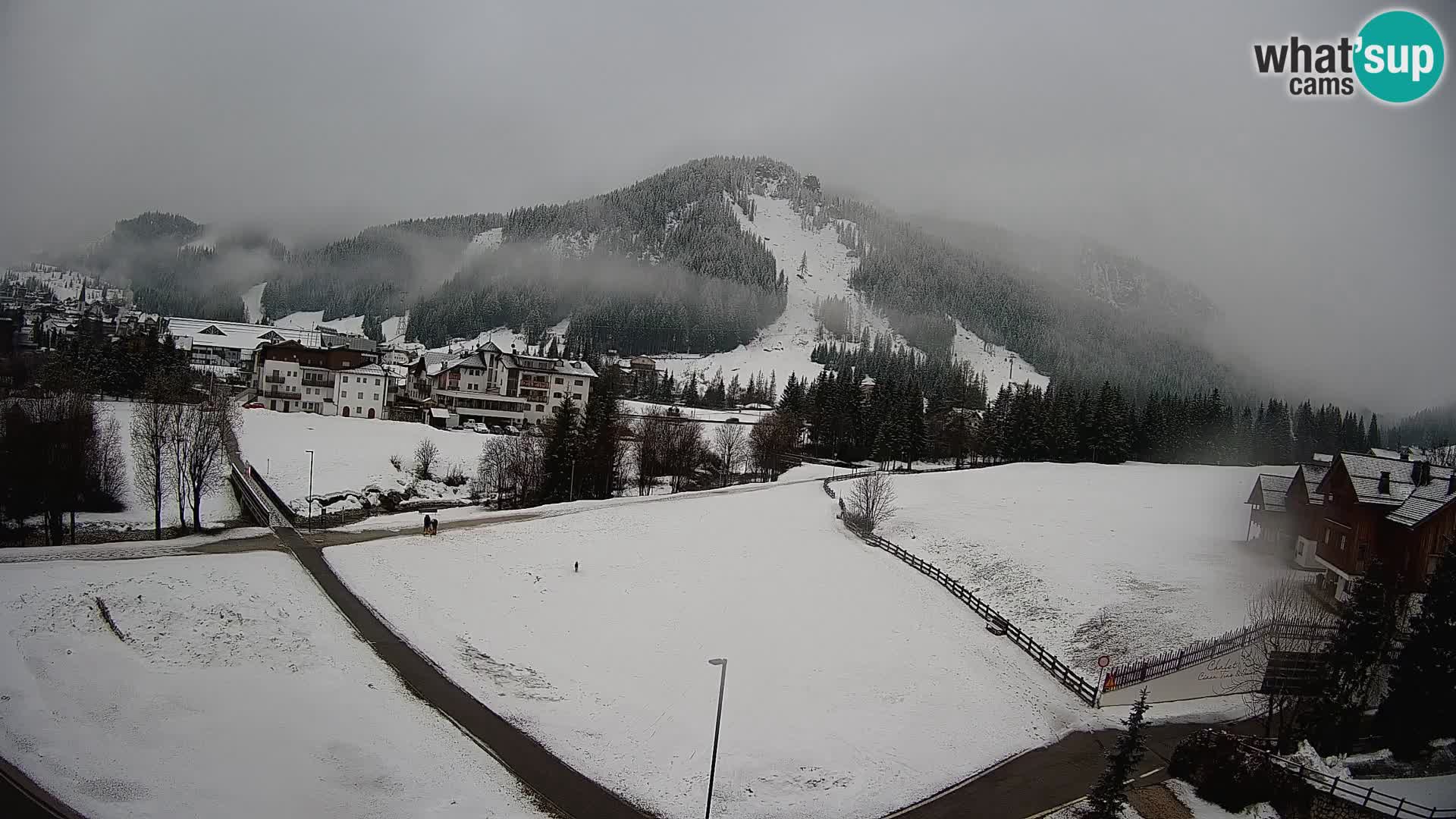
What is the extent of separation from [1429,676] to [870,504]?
3006 cm

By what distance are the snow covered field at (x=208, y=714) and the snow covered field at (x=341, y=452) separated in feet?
87.2

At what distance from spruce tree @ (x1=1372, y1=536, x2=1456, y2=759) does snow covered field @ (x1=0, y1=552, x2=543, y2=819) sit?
79.3ft

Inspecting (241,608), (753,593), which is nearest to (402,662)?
(241,608)

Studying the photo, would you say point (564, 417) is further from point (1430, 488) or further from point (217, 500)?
point (1430, 488)

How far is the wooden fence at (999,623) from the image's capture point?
27.0 meters

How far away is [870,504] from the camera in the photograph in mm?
47562

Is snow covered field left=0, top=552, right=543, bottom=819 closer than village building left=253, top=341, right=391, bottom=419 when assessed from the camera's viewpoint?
Yes

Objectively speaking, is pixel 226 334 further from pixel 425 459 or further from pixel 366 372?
pixel 425 459

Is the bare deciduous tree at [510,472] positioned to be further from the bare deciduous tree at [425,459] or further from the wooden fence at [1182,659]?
the wooden fence at [1182,659]

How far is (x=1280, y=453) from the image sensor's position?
56281 millimetres

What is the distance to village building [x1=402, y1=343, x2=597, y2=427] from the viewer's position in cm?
8218

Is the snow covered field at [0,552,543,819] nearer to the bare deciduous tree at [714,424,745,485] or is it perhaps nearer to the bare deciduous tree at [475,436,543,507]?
the bare deciduous tree at [475,436,543,507]

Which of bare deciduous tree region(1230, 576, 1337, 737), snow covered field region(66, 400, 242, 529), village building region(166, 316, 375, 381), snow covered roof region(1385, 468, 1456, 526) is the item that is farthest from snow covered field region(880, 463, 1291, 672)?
village building region(166, 316, 375, 381)

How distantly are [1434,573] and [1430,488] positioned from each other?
6022mm
